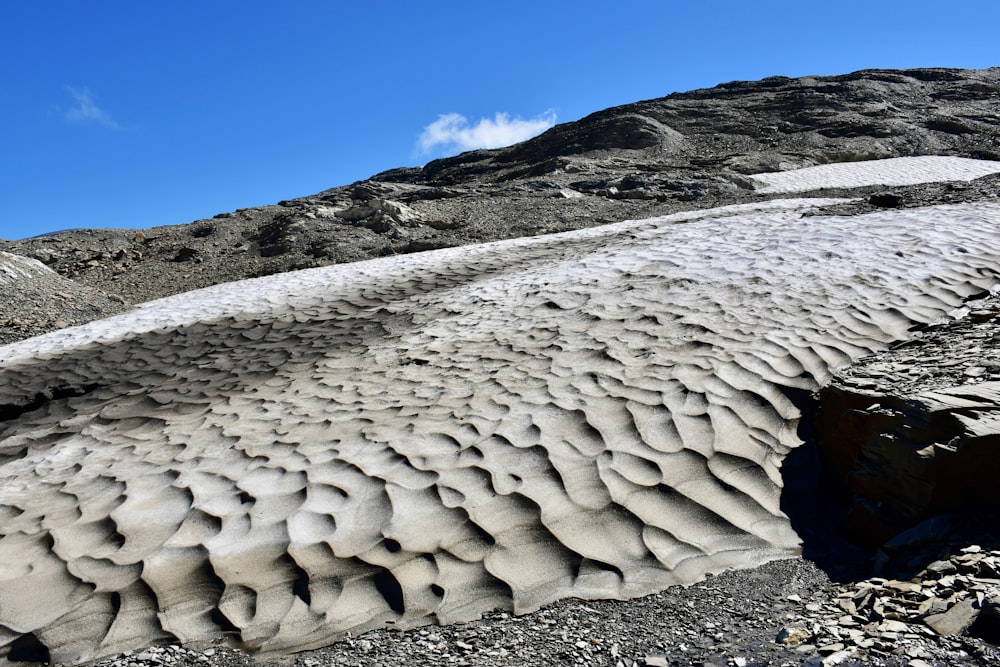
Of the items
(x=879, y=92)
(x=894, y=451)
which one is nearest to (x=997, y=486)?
(x=894, y=451)

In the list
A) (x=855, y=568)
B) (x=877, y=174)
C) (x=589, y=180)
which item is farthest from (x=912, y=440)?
(x=877, y=174)

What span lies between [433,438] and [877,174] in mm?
17169

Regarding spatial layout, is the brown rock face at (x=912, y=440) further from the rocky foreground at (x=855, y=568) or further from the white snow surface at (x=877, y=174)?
the white snow surface at (x=877, y=174)

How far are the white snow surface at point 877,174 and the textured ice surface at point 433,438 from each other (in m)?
9.07

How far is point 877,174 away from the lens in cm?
1769

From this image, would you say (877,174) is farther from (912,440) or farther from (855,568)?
(855,568)

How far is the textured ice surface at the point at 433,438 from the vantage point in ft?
10.2

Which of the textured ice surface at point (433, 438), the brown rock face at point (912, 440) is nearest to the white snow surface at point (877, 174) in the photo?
the textured ice surface at point (433, 438)

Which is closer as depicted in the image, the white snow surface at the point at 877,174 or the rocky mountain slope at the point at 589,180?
the rocky mountain slope at the point at 589,180

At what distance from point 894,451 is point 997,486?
0.45 metres

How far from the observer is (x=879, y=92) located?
1227 inches

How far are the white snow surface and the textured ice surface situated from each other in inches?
357

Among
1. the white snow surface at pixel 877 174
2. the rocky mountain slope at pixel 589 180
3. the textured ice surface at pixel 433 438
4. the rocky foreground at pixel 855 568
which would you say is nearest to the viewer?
the rocky foreground at pixel 855 568

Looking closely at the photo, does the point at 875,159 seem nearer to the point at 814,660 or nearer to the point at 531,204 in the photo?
the point at 531,204
